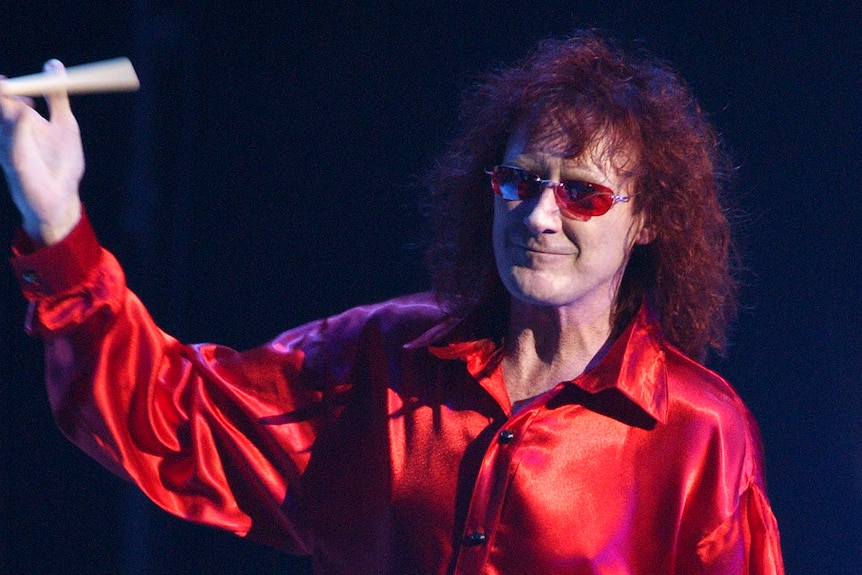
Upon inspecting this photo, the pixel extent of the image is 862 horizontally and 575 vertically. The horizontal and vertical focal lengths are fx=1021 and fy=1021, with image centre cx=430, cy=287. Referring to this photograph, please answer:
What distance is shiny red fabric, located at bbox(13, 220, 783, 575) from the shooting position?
1.71m

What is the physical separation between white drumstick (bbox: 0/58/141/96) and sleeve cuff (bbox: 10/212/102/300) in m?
0.21

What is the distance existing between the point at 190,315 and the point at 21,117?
1.26 m

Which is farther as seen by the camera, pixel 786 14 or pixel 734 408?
pixel 786 14

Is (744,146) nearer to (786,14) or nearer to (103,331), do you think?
(786,14)

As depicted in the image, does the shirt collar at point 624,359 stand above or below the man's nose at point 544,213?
below

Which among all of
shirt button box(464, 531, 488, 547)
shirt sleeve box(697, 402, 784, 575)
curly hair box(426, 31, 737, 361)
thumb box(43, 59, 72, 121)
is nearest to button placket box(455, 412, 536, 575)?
shirt button box(464, 531, 488, 547)

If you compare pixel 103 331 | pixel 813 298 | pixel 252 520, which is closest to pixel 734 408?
pixel 813 298

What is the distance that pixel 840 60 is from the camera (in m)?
2.28

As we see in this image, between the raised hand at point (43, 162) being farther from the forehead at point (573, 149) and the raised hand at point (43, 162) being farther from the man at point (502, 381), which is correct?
the forehead at point (573, 149)

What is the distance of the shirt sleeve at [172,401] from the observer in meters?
1.65

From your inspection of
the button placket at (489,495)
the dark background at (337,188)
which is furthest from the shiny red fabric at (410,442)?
the dark background at (337,188)

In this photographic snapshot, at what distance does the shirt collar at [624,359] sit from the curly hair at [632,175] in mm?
58

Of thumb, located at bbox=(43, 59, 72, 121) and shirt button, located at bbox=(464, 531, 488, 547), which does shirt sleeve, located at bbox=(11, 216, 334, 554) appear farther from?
shirt button, located at bbox=(464, 531, 488, 547)

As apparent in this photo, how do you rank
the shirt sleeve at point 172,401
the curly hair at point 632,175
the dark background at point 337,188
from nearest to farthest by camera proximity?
the shirt sleeve at point 172,401
the curly hair at point 632,175
the dark background at point 337,188
